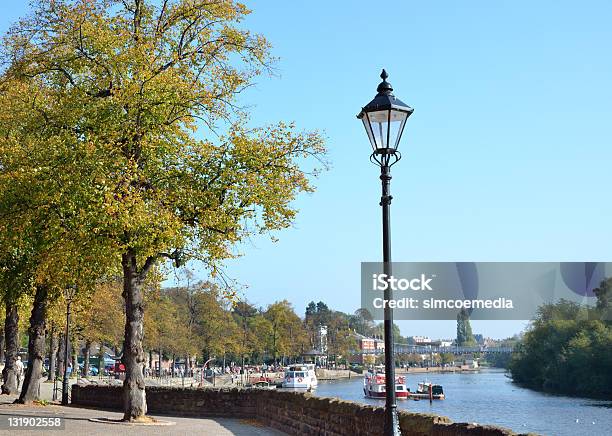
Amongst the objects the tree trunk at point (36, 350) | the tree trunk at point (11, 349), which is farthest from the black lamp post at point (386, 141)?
the tree trunk at point (11, 349)

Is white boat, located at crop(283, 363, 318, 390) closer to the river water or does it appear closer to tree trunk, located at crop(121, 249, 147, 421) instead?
the river water

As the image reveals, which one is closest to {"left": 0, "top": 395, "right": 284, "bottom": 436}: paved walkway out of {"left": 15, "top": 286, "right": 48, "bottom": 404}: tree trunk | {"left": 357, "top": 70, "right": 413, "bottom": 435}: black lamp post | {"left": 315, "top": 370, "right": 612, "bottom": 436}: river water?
{"left": 15, "top": 286, "right": 48, "bottom": 404}: tree trunk

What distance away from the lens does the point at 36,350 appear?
33.7m

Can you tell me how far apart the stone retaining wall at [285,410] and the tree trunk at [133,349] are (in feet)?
15.6

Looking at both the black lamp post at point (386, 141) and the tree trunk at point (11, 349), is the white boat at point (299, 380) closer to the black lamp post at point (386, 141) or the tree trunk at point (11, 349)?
the tree trunk at point (11, 349)

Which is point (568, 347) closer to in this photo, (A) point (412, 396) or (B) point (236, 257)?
(A) point (412, 396)

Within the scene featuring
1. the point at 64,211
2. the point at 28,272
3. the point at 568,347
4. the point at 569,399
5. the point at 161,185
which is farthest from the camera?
the point at 568,347

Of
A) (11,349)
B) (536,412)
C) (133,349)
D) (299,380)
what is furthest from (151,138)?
(299,380)

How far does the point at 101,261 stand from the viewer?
2525 centimetres

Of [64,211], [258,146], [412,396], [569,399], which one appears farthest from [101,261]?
[412,396]

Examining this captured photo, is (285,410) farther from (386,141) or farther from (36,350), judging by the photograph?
(386,141)

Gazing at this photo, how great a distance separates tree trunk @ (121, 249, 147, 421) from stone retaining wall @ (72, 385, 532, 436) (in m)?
4.75

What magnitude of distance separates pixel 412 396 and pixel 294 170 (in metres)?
83.0

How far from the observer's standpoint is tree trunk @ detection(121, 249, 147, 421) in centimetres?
2627
